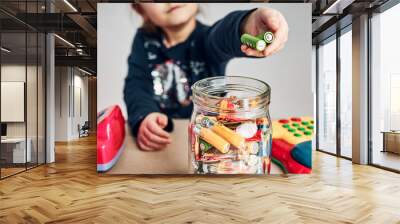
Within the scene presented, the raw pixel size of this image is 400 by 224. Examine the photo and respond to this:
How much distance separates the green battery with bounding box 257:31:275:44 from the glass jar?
0.68 meters

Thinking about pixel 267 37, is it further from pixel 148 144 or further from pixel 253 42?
pixel 148 144

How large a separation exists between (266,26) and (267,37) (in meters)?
0.19

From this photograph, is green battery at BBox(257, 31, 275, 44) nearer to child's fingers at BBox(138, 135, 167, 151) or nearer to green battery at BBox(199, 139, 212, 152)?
green battery at BBox(199, 139, 212, 152)

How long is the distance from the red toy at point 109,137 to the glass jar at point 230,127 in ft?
3.79

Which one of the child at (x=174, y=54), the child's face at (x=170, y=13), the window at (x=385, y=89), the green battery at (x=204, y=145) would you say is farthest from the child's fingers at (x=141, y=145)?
the window at (x=385, y=89)

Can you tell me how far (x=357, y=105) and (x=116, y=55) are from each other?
193 inches

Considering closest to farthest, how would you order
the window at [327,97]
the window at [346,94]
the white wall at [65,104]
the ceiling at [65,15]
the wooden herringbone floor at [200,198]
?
the wooden herringbone floor at [200,198]
the ceiling at [65,15]
the window at [346,94]
the window at [327,97]
the white wall at [65,104]

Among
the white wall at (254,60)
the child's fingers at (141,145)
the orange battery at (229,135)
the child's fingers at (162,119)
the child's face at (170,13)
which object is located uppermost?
the child's face at (170,13)

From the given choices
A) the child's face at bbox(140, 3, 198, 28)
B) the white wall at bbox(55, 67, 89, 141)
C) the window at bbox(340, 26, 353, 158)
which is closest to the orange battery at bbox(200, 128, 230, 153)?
the child's face at bbox(140, 3, 198, 28)

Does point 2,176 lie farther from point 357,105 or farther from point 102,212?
point 357,105

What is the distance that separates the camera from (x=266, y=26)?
632 cm

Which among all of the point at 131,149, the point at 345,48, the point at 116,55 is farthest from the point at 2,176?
the point at 345,48

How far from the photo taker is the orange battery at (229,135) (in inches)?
238

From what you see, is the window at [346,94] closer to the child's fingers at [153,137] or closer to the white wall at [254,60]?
the white wall at [254,60]
